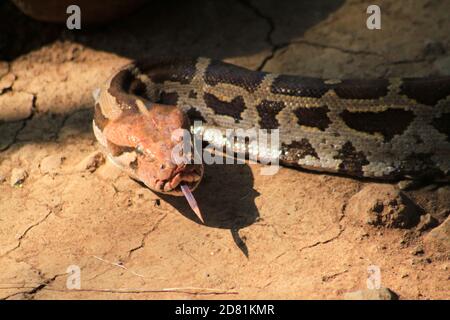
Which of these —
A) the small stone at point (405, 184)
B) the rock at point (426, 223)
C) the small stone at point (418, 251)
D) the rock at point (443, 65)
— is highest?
the rock at point (443, 65)

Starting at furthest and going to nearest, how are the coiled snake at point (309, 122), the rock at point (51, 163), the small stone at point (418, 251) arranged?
the rock at point (51, 163)
the coiled snake at point (309, 122)
the small stone at point (418, 251)

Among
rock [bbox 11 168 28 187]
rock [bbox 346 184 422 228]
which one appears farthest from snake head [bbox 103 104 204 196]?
rock [bbox 346 184 422 228]

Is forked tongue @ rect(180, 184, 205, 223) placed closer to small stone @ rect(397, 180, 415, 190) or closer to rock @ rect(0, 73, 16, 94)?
small stone @ rect(397, 180, 415, 190)

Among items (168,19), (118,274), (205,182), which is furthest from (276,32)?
(118,274)

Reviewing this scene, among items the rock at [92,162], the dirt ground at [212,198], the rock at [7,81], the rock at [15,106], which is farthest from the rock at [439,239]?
the rock at [7,81]

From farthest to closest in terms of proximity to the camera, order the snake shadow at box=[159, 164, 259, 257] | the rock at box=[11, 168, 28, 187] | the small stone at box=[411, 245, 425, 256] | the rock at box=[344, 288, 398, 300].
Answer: the rock at box=[11, 168, 28, 187] → the snake shadow at box=[159, 164, 259, 257] → the small stone at box=[411, 245, 425, 256] → the rock at box=[344, 288, 398, 300]

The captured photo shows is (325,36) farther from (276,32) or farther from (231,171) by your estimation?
(231,171)

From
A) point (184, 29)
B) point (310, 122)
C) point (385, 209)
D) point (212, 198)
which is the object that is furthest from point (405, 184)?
point (184, 29)

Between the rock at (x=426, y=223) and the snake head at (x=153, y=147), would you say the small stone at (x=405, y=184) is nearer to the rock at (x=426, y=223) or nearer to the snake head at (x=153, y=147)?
the rock at (x=426, y=223)
